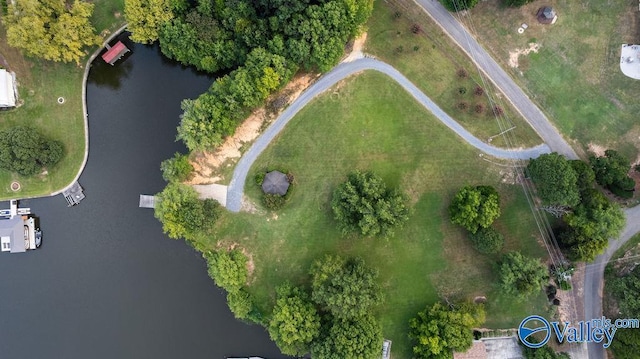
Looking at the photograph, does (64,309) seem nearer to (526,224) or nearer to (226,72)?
(226,72)

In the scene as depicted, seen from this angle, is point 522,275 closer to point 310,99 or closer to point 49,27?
point 310,99

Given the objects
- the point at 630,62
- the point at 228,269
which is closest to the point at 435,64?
the point at 630,62

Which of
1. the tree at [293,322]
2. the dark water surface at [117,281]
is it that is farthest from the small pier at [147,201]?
the tree at [293,322]

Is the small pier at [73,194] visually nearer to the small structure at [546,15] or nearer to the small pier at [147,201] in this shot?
the small pier at [147,201]

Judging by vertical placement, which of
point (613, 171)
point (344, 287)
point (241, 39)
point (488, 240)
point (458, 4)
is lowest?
point (344, 287)

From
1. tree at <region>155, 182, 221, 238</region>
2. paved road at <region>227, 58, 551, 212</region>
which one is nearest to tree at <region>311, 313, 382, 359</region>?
paved road at <region>227, 58, 551, 212</region>

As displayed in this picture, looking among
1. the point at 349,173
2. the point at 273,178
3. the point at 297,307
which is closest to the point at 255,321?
the point at 297,307
